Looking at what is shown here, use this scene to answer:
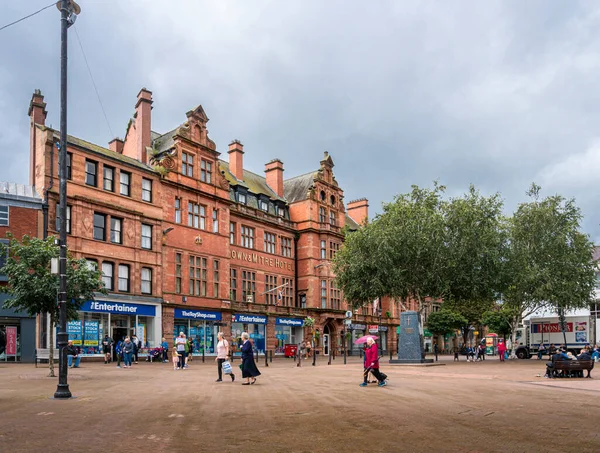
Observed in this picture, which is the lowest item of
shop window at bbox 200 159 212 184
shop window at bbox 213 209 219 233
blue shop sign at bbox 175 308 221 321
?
blue shop sign at bbox 175 308 221 321

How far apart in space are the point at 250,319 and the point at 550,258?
24.6 metres

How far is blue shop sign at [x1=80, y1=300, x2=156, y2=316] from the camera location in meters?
37.9

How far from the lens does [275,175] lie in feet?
204

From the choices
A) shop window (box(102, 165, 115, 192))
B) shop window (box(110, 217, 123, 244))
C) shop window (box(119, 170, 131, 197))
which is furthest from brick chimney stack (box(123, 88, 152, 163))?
shop window (box(110, 217, 123, 244))

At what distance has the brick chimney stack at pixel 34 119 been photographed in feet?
126

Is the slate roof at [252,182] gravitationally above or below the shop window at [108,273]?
above

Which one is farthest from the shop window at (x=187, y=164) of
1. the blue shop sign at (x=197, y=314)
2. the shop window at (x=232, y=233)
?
the blue shop sign at (x=197, y=314)

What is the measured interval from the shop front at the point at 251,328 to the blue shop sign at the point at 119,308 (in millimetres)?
8600

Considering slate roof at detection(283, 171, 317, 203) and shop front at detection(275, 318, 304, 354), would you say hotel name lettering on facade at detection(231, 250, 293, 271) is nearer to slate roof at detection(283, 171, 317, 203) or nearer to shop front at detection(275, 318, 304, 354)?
shop front at detection(275, 318, 304, 354)

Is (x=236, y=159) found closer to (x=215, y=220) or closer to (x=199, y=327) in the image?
(x=215, y=220)

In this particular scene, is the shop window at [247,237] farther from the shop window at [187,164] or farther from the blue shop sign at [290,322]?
the shop window at [187,164]

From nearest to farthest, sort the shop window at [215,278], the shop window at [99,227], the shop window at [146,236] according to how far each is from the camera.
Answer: the shop window at [99,227]
the shop window at [146,236]
the shop window at [215,278]

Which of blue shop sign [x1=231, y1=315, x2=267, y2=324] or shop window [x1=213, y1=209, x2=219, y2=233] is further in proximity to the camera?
blue shop sign [x1=231, y1=315, x2=267, y2=324]

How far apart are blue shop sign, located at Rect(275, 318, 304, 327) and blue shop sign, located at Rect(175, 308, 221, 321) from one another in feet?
25.1
